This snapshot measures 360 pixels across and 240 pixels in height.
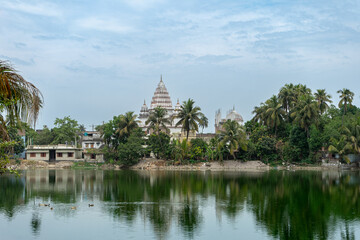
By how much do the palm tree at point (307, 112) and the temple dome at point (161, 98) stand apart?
3877cm

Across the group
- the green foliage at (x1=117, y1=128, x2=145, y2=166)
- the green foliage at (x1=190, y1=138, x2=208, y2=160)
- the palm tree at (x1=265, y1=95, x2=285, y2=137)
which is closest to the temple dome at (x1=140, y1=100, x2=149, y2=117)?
the green foliage at (x1=117, y1=128, x2=145, y2=166)

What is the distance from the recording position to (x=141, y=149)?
7050 cm

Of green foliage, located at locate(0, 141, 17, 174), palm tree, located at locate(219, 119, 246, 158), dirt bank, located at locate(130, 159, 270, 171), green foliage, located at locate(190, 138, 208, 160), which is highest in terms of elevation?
palm tree, located at locate(219, 119, 246, 158)

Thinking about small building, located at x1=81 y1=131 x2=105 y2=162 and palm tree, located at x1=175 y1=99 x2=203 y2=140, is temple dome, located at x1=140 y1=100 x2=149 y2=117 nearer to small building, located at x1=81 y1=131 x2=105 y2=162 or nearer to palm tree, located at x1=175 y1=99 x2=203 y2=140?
small building, located at x1=81 y1=131 x2=105 y2=162

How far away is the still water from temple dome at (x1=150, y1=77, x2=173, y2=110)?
58.2 metres

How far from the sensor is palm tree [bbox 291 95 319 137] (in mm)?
63562

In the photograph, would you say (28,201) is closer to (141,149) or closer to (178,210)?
(178,210)

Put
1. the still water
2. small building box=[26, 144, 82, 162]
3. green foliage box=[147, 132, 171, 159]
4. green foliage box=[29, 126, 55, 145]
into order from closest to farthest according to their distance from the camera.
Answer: the still water, green foliage box=[147, 132, 171, 159], small building box=[26, 144, 82, 162], green foliage box=[29, 126, 55, 145]

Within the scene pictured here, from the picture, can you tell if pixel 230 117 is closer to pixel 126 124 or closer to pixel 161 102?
pixel 161 102

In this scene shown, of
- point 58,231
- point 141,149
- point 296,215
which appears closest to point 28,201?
point 58,231

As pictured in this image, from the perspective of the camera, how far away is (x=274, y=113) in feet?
227

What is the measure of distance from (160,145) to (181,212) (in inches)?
1737

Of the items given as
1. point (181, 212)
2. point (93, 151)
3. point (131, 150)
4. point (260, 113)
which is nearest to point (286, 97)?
point (260, 113)

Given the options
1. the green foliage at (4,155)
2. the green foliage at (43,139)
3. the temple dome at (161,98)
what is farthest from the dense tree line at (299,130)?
the green foliage at (4,155)
